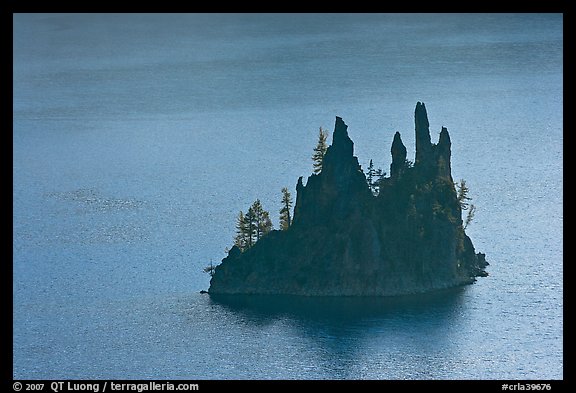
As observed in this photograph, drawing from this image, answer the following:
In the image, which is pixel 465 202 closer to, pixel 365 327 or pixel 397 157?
pixel 397 157

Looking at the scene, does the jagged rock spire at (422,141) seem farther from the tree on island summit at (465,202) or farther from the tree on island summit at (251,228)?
the tree on island summit at (251,228)

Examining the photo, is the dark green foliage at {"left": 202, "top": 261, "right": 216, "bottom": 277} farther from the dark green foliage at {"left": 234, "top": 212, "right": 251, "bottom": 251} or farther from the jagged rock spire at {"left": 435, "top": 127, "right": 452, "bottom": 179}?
the jagged rock spire at {"left": 435, "top": 127, "right": 452, "bottom": 179}

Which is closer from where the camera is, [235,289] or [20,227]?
[235,289]

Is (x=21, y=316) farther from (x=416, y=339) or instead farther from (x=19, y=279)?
(x=416, y=339)

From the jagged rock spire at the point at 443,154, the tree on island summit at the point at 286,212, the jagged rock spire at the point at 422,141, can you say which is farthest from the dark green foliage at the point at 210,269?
the jagged rock spire at the point at 443,154
